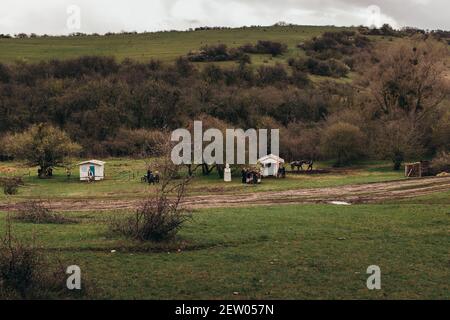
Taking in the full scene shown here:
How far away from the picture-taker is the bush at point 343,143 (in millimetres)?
58688

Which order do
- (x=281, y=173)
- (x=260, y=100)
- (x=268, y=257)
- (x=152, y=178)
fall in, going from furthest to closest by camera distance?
(x=260, y=100) → (x=281, y=173) → (x=152, y=178) → (x=268, y=257)

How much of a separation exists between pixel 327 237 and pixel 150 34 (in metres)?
126

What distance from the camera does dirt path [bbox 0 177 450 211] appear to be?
110 feet

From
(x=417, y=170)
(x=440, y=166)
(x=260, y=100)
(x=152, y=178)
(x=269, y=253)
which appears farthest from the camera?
(x=260, y=100)

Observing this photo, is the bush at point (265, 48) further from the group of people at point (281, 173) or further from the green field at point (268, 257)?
the green field at point (268, 257)

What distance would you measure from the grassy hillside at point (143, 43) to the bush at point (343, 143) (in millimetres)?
60416

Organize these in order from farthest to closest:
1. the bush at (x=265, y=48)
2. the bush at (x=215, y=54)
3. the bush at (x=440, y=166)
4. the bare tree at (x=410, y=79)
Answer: the bush at (x=265, y=48), the bush at (x=215, y=54), the bare tree at (x=410, y=79), the bush at (x=440, y=166)

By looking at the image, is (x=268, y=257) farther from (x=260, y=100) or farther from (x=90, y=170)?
(x=260, y=100)

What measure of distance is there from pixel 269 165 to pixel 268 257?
3316cm

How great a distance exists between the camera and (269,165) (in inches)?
2005

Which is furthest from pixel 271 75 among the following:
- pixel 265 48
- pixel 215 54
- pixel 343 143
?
pixel 343 143

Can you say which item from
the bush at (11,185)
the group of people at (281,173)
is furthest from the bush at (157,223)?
the group of people at (281,173)

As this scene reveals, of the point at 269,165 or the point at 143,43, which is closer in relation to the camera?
the point at 269,165

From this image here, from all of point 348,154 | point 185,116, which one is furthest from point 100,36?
point 348,154
